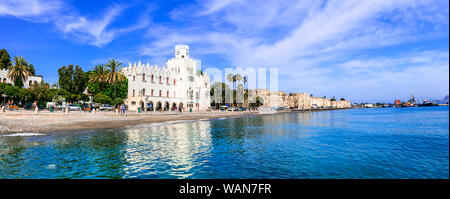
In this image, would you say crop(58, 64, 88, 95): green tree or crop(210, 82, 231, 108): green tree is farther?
crop(210, 82, 231, 108): green tree

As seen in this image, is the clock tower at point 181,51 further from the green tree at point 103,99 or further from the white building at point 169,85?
the green tree at point 103,99

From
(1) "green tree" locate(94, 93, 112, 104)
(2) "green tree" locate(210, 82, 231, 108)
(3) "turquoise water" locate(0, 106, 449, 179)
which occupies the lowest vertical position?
(3) "turquoise water" locate(0, 106, 449, 179)

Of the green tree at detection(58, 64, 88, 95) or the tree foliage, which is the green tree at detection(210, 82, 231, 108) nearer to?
the green tree at detection(58, 64, 88, 95)

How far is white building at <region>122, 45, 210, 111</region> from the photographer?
65.2 meters

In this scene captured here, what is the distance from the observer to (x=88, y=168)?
11695mm

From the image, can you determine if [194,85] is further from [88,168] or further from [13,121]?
[88,168]

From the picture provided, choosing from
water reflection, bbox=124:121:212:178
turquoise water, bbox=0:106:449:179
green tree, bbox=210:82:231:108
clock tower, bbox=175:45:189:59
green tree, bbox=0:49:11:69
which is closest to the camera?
water reflection, bbox=124:121:212:178

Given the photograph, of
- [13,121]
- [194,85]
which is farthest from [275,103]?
[13,121]

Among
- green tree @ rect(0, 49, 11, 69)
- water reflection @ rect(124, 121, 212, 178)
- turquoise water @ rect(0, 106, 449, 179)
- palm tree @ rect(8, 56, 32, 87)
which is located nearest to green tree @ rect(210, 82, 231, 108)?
palm tree @ rect(8, 56, 32, 87)

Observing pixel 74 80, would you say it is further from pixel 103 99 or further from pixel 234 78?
pixel 234 78

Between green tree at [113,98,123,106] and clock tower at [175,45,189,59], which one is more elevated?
clock tower at [175,45,189,59]

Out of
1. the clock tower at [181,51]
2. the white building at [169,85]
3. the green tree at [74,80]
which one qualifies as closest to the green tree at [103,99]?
the white building at [169,85]

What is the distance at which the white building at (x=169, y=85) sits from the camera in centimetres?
6525
